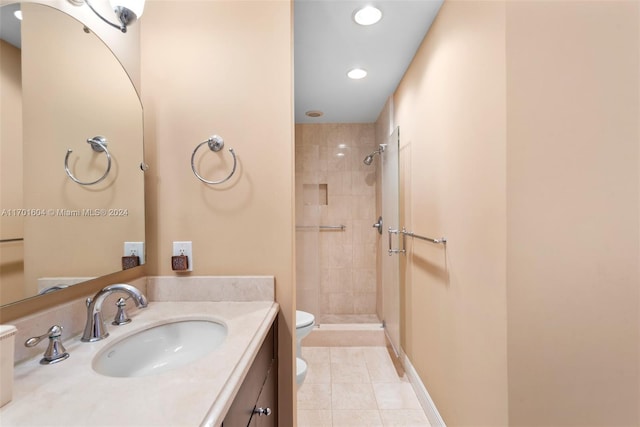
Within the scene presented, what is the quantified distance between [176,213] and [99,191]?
30 cm

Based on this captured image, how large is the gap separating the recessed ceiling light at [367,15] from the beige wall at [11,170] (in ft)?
4.85

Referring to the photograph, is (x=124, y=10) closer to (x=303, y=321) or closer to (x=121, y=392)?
(x=121, y=392)

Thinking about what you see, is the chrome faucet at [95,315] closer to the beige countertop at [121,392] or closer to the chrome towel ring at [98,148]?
the beige countertop at [121,392]

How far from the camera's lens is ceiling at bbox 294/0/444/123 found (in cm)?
163

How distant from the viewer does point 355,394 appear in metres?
2.16

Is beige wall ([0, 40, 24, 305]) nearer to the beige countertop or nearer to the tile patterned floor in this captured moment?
the beige countertop

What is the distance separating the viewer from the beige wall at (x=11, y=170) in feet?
2.41

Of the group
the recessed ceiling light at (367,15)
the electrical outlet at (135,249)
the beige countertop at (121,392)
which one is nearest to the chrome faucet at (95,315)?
the beige countertop at (121,392)

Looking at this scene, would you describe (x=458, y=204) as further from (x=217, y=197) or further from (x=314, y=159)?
(x=314, y=159)

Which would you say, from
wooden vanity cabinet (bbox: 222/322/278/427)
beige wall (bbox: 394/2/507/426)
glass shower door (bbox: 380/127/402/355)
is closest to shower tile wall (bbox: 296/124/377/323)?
glass shower door (bbox: 380/127/402/355)

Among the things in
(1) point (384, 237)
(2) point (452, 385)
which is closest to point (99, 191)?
(2) point (452, 385)

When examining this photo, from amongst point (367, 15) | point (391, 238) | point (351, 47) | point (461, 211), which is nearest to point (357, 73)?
point (351, 47)

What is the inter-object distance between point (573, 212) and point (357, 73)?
179 cm

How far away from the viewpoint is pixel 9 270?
0.75 m
